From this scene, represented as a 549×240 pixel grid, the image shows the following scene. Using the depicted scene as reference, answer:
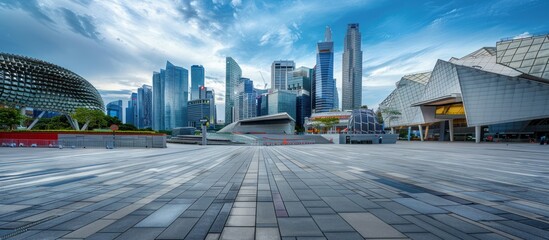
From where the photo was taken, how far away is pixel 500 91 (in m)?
44.2

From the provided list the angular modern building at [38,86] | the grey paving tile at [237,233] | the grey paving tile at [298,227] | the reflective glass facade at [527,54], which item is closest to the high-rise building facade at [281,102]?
the angular modern building at [38,86]

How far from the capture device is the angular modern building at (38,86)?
57031mm

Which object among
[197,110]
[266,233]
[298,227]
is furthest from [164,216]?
[197,110]

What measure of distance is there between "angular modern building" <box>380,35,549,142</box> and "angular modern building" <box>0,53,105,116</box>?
11523 cm

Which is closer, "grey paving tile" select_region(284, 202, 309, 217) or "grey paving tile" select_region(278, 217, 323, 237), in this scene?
"grey paving tile" select_region(278, 217, 323, 237)

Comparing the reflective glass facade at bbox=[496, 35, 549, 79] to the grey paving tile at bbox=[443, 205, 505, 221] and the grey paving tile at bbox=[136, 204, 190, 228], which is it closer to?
the grey paving tile at bbox=[443, 205, 505, 221]

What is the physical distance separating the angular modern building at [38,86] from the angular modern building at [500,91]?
115230mm

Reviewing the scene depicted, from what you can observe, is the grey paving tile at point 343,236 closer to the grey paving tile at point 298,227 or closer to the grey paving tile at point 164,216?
the grey paving tile at point 298,227

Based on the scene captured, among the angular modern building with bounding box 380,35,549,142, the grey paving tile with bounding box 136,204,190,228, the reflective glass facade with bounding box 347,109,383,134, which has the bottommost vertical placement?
the grey paving tile with bounding box 136,204,190,228

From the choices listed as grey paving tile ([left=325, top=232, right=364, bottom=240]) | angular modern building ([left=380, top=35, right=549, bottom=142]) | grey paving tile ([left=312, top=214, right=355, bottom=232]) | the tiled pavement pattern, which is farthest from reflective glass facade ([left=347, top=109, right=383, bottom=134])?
grey paving tile ([left=325, top=232, right=364, bottom=240])

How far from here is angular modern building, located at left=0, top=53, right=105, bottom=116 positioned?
5703 cm

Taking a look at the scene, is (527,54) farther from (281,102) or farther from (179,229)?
(281,102)

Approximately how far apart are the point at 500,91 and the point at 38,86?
405ft

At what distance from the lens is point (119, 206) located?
17.3 feet
